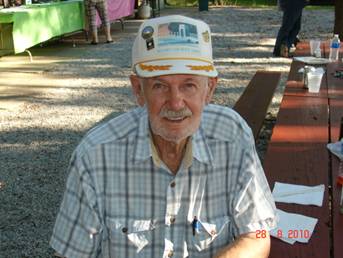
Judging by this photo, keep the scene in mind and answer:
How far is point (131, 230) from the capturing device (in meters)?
1.49

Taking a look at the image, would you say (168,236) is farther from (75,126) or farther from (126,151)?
(75,126)

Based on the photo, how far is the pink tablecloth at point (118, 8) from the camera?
37.2 ft

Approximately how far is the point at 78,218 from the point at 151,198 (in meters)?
0.23

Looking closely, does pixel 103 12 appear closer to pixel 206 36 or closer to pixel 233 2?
pixel 206 36

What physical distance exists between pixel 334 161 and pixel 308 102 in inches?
44.9

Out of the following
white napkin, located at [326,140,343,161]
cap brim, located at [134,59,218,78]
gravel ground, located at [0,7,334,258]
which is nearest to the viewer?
cap brim, located at [134,59,218,78]

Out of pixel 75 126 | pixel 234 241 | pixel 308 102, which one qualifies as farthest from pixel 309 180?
pixel 75 126

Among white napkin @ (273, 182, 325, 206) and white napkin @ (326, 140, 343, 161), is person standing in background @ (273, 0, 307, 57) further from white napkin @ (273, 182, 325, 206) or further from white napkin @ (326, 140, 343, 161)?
white napkin @ (273, 182, 325, 206)

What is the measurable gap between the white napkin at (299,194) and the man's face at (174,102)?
0.68 meters

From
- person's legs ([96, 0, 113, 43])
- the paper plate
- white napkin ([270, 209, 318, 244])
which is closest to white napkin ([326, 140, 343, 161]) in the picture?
white napkin ([270, 209, 318, 244])

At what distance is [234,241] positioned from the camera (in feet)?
4.97

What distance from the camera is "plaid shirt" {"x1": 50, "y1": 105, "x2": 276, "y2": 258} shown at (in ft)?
4.84

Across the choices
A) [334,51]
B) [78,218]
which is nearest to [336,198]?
[78,218]

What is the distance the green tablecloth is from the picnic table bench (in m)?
4.07
